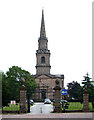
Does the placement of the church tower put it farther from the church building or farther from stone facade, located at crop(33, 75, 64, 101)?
stone facade, located at crop(33, 75, 64, 101)

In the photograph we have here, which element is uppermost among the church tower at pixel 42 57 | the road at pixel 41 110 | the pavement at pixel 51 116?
the church tower at pixel 42 57

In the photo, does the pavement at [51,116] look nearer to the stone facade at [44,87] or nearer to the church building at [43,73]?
the stone facade at [44,87]

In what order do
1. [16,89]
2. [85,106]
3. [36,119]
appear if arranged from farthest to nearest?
[16,89] → [85,106] → [36,119]

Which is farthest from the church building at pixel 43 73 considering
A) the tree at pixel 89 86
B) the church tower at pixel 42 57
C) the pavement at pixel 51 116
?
the pavement at pixel 51 116

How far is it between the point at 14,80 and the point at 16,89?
3.61m

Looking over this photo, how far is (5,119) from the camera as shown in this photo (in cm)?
1686

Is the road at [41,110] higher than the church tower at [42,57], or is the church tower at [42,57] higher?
the church tower at [42,57]

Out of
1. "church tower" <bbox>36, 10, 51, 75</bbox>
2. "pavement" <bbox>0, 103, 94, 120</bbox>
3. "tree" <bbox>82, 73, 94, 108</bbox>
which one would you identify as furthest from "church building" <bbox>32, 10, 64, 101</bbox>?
"pavement" <bbox>0, 103, 94, 120</bbox>

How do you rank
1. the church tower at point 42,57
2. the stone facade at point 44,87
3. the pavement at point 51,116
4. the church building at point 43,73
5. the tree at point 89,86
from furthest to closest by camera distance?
the church tower at point 42,57 < the church building at point 43,73 < the stone facade at point 44,87 < the tree at point 89,86 < the pavement at point 51,116

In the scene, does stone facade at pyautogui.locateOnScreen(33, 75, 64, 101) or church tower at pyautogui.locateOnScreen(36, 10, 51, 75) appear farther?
church tower at pyautogui.locateOnScreen(36, 10, 51, 75)

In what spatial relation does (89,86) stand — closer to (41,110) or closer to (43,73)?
(41,110)

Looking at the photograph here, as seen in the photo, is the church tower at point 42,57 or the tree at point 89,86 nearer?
the tree at point 89,86

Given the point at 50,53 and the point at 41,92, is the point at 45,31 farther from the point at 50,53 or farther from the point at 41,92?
the point at 41,92

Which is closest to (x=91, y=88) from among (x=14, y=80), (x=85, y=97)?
(x=85, y=97)
